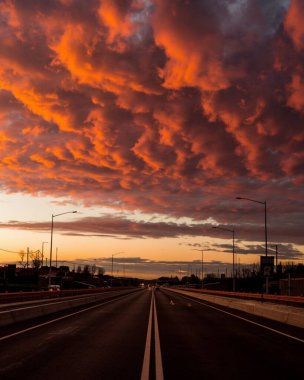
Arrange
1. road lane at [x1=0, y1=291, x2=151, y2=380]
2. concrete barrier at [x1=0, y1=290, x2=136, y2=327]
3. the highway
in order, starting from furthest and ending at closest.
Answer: concrete barrier at [x1=0, y1=290, x2=136, y2=327]
the highway
road lane at [x1=0, y1=291, x2=151, y2=380]

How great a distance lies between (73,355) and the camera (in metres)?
11.1

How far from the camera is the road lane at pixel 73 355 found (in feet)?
29.3

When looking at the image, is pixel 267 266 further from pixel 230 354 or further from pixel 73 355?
pixel 73 355

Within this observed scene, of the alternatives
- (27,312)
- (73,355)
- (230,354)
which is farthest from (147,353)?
(27,312)

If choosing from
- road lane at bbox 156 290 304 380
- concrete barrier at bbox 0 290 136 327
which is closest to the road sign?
concrete barrier at bbox 0 290 136 327

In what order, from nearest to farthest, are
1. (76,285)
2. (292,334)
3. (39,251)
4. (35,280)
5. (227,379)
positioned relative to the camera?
(227,379) → (292,334) → (35,280) → (76,285) → (39,251)

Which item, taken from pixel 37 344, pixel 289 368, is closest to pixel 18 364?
pixel 37 344

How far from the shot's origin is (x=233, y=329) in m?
18.6

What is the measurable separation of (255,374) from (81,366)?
3.54 metres

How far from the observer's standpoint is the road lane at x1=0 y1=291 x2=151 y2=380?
8.95 meters

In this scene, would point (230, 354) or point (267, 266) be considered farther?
point (267, 266)

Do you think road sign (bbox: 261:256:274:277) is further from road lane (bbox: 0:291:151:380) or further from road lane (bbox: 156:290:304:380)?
road lane (bbox: 0:291:151:380)

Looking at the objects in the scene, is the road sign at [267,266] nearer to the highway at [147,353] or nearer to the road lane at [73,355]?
the highway at [147,353]

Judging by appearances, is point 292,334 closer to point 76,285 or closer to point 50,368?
point 50,368
